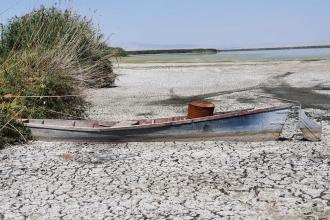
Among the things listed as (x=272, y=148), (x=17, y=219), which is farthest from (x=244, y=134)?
(x=17, y=219)

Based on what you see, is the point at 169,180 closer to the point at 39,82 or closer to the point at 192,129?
the point at 192,129

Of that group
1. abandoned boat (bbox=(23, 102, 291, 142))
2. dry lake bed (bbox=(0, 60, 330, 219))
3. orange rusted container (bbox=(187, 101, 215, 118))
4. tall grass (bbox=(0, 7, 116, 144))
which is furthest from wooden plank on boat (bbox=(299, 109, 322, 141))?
tall grass (bbox=(0, 7, 116, 144))

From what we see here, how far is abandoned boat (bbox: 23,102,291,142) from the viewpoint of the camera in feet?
22.5

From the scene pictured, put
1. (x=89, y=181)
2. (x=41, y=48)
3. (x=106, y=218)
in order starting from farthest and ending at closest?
(x=41, y=48), (x=89, y=181), (x=106, y=218)

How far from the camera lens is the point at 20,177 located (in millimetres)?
5453

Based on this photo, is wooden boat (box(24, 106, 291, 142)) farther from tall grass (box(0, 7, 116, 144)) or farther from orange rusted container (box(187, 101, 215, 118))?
tall grass (box(0, 7, 116, 144))

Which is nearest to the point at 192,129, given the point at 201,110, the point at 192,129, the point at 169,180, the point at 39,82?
the point at 192,129

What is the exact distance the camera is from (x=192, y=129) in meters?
6.92

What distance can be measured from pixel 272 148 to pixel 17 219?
12.6 feet

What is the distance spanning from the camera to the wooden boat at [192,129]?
6871mm

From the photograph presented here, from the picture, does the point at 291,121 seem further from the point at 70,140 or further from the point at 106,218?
the point at 106,218

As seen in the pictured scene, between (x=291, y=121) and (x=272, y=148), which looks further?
(x=291, y=121)

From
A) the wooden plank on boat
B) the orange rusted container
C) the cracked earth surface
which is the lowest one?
the cracked earth surface

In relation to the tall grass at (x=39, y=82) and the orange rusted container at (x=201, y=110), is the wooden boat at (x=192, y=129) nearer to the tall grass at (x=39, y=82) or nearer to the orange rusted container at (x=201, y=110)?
the orange rusted container at (x=201, y=110)
